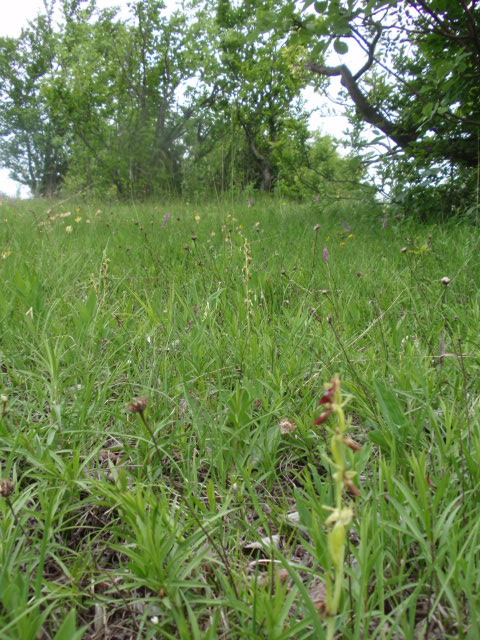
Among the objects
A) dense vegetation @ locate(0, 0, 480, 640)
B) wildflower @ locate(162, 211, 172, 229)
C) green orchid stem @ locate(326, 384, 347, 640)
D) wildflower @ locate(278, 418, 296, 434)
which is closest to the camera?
green orchid stem @ locate(326, 384, 347, 640)

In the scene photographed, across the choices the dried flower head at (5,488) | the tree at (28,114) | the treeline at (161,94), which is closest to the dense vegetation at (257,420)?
the dried flower head at (5,488)

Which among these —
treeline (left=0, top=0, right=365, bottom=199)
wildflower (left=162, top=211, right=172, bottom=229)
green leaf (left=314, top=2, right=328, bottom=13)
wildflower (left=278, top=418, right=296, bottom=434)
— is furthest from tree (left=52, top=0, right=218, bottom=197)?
wildflower (left=278, top=418, right=296, bottom=434)

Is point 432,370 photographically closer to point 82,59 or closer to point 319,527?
point 319,527

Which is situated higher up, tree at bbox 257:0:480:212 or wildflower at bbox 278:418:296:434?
tree at bbox 257:0:480:212

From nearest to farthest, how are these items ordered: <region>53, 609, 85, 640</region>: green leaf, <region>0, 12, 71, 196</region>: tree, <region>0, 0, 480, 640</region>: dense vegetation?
1. <region>53, 609, 85, 640</region>: green leaf
2. <region>0, 0, 480, 640</region>: dense vegetation
3. <region>0, 12, 71, 196</region>: tree

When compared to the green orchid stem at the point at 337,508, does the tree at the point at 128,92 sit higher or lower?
higher

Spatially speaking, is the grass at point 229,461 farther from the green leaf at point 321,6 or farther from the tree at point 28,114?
the tree at point 28,114

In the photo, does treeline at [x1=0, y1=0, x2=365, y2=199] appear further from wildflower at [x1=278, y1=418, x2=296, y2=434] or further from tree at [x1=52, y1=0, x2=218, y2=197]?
wildflower at [x1=278, y1=418, x2=296, y2=434]

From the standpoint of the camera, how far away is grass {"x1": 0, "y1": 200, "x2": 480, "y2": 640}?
82 cm

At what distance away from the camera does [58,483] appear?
1.15 metres

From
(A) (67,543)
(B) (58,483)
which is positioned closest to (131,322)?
(B) (58,483)

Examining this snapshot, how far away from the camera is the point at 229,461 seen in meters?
1.27

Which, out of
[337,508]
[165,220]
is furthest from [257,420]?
[165,220]

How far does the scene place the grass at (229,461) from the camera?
82 cm
